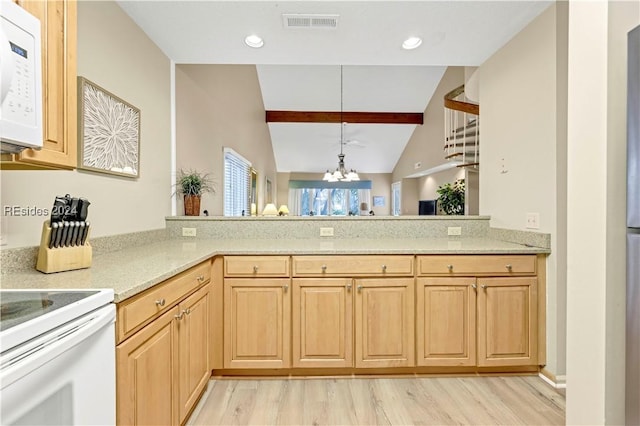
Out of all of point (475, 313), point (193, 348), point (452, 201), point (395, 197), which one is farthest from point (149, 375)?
point (395, 197)

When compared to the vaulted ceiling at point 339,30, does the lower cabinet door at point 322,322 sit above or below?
below

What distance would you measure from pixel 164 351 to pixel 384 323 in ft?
4.39

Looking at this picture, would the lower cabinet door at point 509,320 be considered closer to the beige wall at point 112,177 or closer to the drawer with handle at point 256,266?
the drawer with handle at point 256,266

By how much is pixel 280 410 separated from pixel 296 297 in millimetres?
645

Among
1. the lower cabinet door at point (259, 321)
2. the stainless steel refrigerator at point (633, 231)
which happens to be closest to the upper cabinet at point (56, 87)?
the lower cabinet door at point (259, 321)

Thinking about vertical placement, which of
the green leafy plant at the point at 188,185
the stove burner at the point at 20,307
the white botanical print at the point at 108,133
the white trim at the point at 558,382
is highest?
the white botanical print at the point at 108,133

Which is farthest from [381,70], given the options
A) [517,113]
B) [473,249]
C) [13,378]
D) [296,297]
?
[13,378]

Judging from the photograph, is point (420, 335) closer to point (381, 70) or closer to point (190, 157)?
point (190, 157)

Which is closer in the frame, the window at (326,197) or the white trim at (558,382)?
the white trim at (558,382)

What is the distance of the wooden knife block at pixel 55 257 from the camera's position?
4.35 feet

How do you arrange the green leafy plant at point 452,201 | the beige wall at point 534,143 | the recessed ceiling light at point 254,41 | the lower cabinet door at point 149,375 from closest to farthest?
the lower cabinet door at point 149,375 < the beige wall at point 534,143 < the recessed ceiling light at point 254,41 < the green leafy plant at point 452,201

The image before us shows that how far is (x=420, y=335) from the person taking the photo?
2127 millimetres

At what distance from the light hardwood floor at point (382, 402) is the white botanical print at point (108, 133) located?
5.08 ft

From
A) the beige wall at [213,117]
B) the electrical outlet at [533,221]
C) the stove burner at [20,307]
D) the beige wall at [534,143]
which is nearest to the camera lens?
the stove burner at [20,307]
